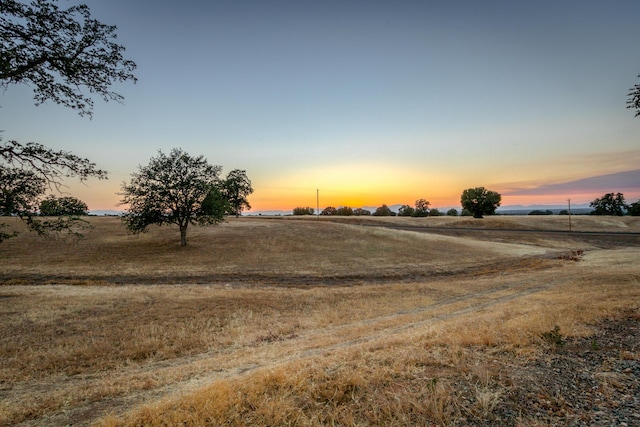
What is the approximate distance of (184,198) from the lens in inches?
1378

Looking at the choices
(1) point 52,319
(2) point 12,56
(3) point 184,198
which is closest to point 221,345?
(1) point 52,319

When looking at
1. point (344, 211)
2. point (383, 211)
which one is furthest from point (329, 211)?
point (383, 211)

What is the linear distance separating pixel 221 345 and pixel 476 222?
82.7 m

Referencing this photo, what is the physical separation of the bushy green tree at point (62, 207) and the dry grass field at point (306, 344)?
16.0 ft

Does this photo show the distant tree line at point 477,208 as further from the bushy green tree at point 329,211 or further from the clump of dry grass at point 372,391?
the clump of dry grass at point 372,391

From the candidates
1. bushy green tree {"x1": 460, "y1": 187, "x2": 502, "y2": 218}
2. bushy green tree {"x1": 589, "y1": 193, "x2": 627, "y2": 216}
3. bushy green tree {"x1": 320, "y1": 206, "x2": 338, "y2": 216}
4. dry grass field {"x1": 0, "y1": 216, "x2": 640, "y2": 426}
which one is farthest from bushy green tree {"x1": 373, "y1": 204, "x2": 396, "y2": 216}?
dry grass field {"x1": 0, "y1": 216, "x2": 640, "y2": 426}

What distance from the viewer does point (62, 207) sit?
13.4 meters

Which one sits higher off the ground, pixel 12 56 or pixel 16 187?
pixel 12 56

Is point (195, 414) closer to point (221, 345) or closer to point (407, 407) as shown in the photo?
point (407, 407)

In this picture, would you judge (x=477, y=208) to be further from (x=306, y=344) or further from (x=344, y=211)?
(x=306, y=344)

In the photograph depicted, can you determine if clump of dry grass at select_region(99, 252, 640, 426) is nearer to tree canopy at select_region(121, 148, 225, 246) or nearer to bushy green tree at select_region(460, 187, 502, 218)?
tree canopy at select_region(121, 148, 225, 246)

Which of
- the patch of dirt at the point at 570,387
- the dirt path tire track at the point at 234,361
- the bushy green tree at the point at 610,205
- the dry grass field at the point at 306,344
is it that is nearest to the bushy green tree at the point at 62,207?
the dry grass field at the point at 306,344

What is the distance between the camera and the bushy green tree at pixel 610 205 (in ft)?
428

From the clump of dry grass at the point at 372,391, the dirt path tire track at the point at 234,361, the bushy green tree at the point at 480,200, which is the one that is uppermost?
the bushy green tree at the point at 480,200
